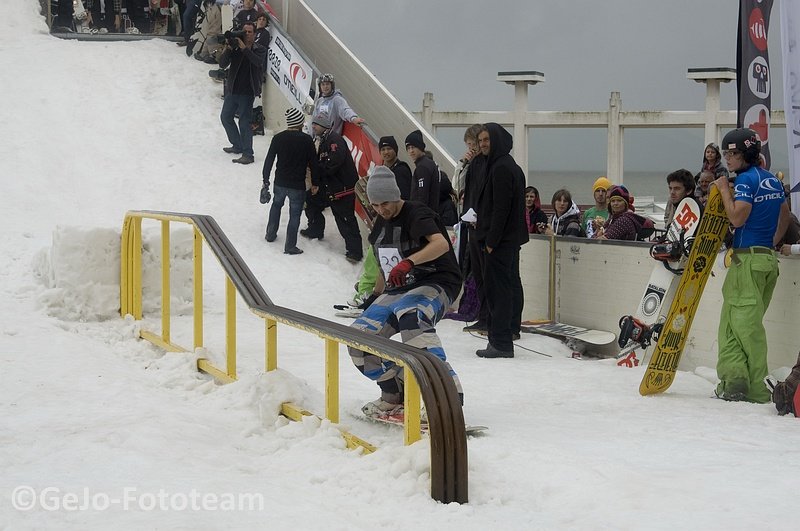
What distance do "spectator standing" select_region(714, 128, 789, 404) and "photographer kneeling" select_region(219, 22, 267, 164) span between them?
8.95 meters

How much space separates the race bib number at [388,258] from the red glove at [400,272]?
24 cm

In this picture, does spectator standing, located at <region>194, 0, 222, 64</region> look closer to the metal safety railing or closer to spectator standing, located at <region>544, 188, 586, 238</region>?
spectator standing, located at <region>544, 188, 586, 238</region>

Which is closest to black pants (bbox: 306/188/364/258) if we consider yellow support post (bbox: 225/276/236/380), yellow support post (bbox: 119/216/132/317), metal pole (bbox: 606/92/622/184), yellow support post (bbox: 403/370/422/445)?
yellow support post (bbox: 119/216/132/317)

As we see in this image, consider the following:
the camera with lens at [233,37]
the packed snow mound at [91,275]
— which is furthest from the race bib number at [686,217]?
the camera with lens at [233,37]

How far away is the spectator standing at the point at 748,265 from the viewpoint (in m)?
6.53

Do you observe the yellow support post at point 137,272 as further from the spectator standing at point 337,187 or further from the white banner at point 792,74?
the white banner at point 792,74

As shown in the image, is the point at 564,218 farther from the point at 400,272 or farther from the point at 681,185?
the point at 400,272

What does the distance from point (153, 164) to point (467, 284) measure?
19.0 ft

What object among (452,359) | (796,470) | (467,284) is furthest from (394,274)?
(467,284)

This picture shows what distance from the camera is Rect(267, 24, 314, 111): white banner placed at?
14.9 meters

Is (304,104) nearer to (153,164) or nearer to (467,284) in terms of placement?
(153,164)

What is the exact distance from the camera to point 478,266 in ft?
31.1

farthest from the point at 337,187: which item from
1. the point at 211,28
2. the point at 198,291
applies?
the point at 211,28

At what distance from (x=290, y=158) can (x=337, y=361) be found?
699cm
